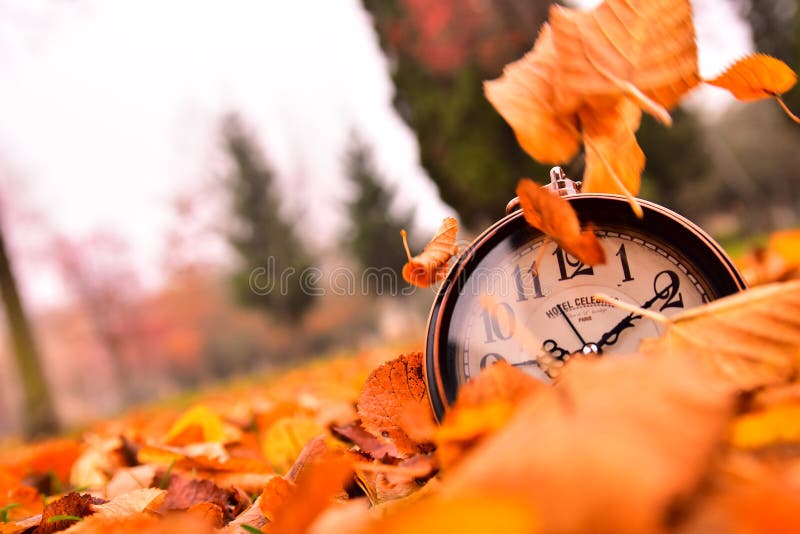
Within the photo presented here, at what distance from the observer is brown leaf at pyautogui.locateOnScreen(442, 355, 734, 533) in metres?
0.31

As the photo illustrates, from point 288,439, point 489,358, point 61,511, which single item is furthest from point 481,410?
point 288,439

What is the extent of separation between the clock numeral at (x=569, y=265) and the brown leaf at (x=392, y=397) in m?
0.24

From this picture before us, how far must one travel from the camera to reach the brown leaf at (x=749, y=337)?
522 mm

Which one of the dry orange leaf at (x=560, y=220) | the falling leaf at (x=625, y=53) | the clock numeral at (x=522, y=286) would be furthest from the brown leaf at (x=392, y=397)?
the falling leaf at (x=625, y=53)

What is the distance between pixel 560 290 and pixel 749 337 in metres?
0.27

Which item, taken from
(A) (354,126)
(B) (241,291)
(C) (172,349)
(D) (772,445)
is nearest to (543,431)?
(D) (772,445)

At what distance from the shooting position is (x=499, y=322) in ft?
2.65

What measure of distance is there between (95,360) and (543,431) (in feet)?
126

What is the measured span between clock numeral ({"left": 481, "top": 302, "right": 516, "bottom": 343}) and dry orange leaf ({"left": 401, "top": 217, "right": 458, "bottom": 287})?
0.32ft

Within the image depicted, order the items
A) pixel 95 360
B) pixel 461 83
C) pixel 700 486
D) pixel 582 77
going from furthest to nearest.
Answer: pixel 95 360, pixel 461 83, pixel 582 77, pixel 700 486

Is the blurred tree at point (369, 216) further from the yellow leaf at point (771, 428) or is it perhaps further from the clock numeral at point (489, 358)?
the yellow leaf at point (771, 428)

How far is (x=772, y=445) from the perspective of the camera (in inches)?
17.3

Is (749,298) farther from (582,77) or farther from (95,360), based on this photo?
(95,360)

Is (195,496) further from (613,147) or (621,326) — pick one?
(613,147)
